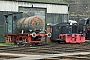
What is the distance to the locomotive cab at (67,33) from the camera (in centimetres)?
2714

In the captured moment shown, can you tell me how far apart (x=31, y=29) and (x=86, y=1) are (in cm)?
4547

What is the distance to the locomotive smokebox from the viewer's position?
970 inches

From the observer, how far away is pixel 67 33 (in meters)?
27.6

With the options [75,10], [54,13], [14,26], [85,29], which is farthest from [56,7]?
[75,10]

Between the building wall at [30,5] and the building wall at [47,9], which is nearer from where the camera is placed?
the building wall at [30,5]

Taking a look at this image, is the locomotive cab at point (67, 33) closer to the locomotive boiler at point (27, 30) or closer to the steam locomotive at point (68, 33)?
the steam locomotive at point (68, 33)

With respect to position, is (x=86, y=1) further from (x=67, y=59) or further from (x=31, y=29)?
(x=67, y=59)

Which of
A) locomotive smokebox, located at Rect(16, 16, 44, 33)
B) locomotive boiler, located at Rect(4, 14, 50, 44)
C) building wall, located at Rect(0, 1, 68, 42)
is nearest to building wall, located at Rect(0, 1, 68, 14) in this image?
building wall, located at Rect(0, 1, 68, 42)

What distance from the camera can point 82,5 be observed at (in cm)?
6462

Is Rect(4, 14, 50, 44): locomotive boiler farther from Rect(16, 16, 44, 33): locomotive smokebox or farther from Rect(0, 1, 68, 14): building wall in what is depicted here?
Rect(0, 1, 68, 14): building wall

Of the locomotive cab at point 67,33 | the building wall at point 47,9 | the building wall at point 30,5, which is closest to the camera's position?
the locomotive cab at point 67,33

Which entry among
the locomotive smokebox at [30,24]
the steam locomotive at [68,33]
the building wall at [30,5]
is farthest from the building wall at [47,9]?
the locomotive smokebox at [30,24]

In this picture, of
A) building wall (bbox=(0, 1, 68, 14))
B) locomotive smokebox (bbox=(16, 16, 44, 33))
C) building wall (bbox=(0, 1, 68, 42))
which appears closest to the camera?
locomotive smokebox (bbox=(16, 16, 44, 33))

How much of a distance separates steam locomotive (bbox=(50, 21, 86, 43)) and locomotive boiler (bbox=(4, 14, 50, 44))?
2.56 m
